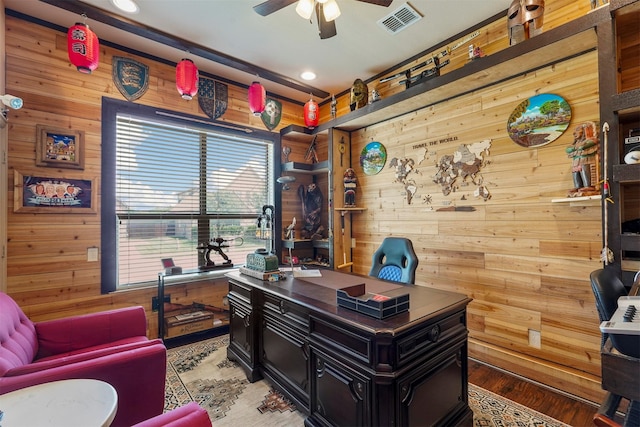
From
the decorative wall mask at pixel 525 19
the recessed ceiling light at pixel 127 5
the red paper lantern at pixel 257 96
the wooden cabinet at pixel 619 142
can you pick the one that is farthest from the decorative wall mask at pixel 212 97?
the wooden cabinet at pixel 619 142

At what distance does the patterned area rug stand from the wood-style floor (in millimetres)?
87

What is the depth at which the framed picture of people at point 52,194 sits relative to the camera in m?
2.47

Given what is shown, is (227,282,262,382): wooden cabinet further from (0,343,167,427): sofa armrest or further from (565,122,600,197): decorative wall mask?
(565,122,600,197): decorative wall mask

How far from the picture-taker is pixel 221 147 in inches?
147

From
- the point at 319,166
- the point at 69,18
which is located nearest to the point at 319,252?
the point at 319,166

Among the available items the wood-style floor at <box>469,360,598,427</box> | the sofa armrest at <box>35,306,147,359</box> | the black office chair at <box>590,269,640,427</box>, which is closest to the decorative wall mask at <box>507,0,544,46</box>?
the black office chair at <box>590,269,640,427</box>

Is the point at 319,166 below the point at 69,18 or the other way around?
below

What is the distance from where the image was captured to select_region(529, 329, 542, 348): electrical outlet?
2326 mm

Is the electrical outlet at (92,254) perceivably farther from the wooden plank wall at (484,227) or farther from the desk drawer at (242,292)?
the desk drawer at (242,292)

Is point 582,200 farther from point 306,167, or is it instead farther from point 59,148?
point 59,148

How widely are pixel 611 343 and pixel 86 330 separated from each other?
10.2 feet

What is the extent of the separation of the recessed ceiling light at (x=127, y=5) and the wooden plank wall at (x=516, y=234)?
291 centimetres

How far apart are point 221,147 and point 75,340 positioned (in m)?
2.52

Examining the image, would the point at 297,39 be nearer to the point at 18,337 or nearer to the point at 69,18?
the point at 69,18
